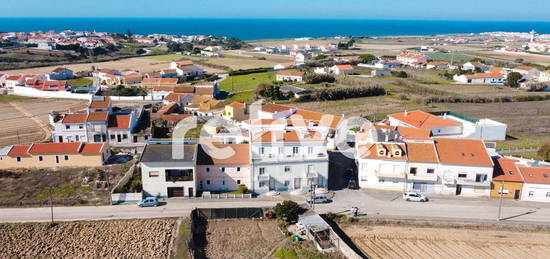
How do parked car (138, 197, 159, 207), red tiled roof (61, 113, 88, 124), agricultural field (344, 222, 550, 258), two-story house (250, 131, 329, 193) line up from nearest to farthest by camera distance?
agricultural field (344, 222, 550, 258)
parked car (138, 197, 159, 207)
two-story house (250, 131, 329, 193)
red tiled roof (61, 113, 88, 124)

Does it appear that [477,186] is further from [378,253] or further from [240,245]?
[240,245]

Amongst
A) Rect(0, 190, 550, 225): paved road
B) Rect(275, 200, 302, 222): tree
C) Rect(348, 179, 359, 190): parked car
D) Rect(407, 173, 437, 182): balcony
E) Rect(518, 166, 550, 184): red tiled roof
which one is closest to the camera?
Rect(275, 200, 302, 222): tree

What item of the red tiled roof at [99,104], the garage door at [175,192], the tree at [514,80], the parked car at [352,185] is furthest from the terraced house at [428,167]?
the tree at [514,80]

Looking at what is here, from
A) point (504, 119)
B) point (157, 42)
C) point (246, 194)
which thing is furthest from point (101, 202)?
point (157, 42)

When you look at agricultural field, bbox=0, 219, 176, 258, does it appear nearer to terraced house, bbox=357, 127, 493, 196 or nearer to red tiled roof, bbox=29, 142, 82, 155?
red tiled roof, bbox=29, 142, 82, 155

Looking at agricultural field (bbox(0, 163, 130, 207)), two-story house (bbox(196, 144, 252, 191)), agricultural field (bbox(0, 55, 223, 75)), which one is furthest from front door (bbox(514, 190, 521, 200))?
agricultural field (bbox(0, 55, 223, 75))

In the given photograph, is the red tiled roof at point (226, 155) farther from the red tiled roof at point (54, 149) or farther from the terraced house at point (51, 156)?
the red tiled roof at point (54, 149)

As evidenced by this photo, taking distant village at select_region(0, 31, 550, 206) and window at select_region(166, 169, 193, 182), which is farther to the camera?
distant village at select_region(0, 31, 550, 206)

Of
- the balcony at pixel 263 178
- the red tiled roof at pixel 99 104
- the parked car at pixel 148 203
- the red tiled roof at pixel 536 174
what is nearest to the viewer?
the parked car at pixel 148 203
